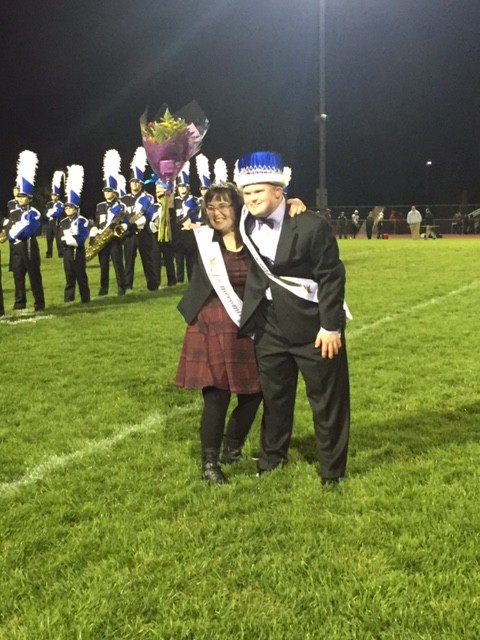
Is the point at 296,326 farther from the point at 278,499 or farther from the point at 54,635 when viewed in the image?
the point at 54,635

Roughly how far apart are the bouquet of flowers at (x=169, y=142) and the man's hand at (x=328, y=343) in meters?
1.38

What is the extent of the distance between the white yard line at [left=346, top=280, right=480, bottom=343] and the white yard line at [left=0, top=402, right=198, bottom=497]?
3377 mm

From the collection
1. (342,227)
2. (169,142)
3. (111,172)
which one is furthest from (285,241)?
(342,227)

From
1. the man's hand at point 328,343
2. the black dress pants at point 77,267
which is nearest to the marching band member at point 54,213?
the black dress pants at point 77,267

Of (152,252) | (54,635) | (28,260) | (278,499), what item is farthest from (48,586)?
(152,252)

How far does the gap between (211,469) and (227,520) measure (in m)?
0.52

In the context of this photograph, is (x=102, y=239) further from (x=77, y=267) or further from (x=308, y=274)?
(x=308, y=274)

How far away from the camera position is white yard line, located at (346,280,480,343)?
8.30 meters

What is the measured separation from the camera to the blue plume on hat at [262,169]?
10.8 ft

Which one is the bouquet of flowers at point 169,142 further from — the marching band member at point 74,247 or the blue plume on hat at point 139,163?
→ the blue plume on hat at point 139,163

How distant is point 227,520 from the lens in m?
3.23

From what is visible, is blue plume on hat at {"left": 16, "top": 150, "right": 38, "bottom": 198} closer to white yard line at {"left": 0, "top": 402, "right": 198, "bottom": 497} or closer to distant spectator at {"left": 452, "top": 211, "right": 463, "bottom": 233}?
white yard line at {"left": 0, "top": 402, "right": 198, "bottom": 497}

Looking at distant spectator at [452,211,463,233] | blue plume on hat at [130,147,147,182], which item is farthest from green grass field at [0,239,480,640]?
distant spectator at [452,211,463,233]

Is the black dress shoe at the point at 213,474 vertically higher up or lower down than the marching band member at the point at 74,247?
lower down
